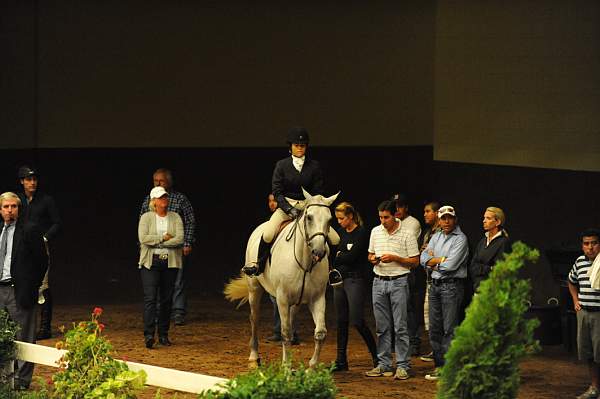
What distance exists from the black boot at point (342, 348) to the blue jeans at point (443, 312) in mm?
901

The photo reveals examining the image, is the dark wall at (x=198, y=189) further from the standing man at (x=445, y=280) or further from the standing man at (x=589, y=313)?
the standing man at (x=589, y=313)

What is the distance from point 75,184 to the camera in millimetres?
19609

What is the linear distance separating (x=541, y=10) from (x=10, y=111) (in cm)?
852

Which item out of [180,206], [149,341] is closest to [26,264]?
[149,341]

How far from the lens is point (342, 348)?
1159cm

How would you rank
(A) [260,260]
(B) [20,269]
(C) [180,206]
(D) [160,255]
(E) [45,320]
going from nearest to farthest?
(B) [20,269] < (A) [260,260] < (D) [160,255] < (E) [45,320] < (C) [180,206]

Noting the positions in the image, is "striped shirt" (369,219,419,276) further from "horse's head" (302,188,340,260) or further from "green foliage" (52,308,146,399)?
"green foliage" (52,308,146,399)

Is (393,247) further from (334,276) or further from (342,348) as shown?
(342,348)

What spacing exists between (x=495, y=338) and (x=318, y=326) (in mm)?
5239

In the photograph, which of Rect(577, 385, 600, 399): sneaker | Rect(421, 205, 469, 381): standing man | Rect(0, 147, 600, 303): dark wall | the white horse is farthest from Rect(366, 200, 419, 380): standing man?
Rect(0, 147, 600, 303): dark wall

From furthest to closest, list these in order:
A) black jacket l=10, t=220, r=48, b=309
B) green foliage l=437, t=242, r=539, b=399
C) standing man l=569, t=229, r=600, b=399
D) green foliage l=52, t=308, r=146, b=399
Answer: standing man l=569, t=229, r=600, b=399 → black jacket l=10, t=220, r=48, b=309 → green foliage l=52, t=308, r=146, b=399 → green foliage l=437, t=242, r=539, b=399

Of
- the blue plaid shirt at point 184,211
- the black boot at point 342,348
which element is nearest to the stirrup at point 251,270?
the black boot at point 342,348

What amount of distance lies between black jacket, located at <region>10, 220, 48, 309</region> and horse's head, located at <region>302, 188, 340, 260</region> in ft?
7.88

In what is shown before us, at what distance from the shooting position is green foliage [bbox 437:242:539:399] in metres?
5.99
